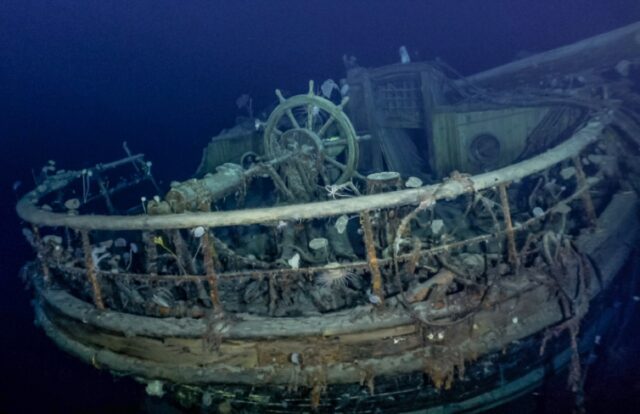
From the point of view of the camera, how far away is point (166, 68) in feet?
168

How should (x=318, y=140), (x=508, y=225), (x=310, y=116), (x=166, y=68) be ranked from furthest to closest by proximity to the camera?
(x=166, y=68)
(x=310, y=116)
(x=318, y=140)
(x=508, y=225)

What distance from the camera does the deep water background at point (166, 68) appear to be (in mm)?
6617

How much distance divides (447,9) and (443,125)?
55436 mm

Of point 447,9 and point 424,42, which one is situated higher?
point 447,9

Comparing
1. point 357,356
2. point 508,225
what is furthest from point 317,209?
point 508,225

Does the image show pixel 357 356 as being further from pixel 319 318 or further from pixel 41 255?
pixel 41 255

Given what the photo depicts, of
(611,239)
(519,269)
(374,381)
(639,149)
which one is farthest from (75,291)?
(639,149)

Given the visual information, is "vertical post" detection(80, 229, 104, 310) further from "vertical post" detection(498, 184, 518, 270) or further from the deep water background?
"vertical post" detection(498, 184, 518, 270)

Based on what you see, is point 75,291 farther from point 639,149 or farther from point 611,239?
point 639,149

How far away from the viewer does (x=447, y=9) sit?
186 feet

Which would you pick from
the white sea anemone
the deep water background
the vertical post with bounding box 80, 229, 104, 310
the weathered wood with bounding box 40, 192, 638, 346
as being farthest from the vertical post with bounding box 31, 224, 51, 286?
the white sea anemone

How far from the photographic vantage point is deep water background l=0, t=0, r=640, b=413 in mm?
6617

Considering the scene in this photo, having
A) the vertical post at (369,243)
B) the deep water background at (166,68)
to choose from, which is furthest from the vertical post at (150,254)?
the vertical post at (369,243)

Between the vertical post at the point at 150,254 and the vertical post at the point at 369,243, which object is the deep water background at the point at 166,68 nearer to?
the vertical post at the point at 150,254
